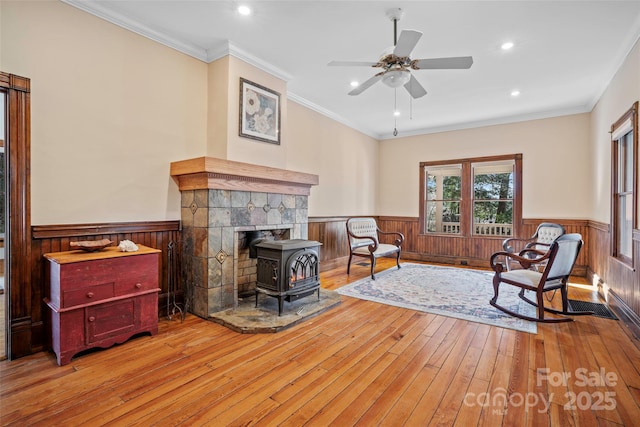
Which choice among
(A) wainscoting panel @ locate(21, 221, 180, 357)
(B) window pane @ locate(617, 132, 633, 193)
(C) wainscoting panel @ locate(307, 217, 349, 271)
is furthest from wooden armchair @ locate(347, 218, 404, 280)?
(A) wainscoting panel @ locate(21, 221, 180, 357)

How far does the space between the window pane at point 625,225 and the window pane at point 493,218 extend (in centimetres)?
235

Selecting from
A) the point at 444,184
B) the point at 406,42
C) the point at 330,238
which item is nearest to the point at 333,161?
the point at 330,238

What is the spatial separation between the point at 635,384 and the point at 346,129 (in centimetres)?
545

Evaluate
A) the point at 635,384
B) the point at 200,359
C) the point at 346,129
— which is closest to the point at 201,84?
the point at 200,359

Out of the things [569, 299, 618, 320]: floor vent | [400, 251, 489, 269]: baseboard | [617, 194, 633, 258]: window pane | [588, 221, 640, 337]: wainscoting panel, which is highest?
[617, 194, 633, 258]: window pane

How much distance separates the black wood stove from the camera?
3.25 metres

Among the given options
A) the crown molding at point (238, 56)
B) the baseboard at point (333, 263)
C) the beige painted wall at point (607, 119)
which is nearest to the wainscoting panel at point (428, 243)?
the baseboard at point (333, 263)

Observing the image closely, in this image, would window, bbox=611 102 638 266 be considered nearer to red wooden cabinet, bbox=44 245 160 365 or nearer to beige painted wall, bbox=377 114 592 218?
beige painted wall, bbox=377 114 592 218

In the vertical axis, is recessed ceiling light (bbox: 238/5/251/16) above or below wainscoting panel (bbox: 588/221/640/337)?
above

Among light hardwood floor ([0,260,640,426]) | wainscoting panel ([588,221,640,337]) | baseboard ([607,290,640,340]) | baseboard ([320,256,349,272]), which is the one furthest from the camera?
baseboard ([320,256,349,272])

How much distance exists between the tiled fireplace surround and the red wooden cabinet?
0.51 meters

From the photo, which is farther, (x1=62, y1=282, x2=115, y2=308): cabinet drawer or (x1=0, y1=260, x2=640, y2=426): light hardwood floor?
(x1=62, y1=282, x2=115, y2=308): cabinet drawer

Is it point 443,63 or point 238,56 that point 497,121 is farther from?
point 238,56

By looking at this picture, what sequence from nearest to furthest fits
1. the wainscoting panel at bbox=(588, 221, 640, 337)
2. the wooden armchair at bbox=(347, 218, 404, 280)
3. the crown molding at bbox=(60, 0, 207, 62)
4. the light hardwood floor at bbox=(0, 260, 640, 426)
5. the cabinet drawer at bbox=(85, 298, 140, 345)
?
the light hardwood floor at bbox=(0, 260, 640, 426) < the cabinet drawer at bbox=(85, 298, 140, 345) < the crown molding at bbox=(60, 0, 207, 62) < the wainscoting panel at bbox=(588, 221, 640, 337) < the wooden armchair at bbox=(347, 218, 404, 280)
